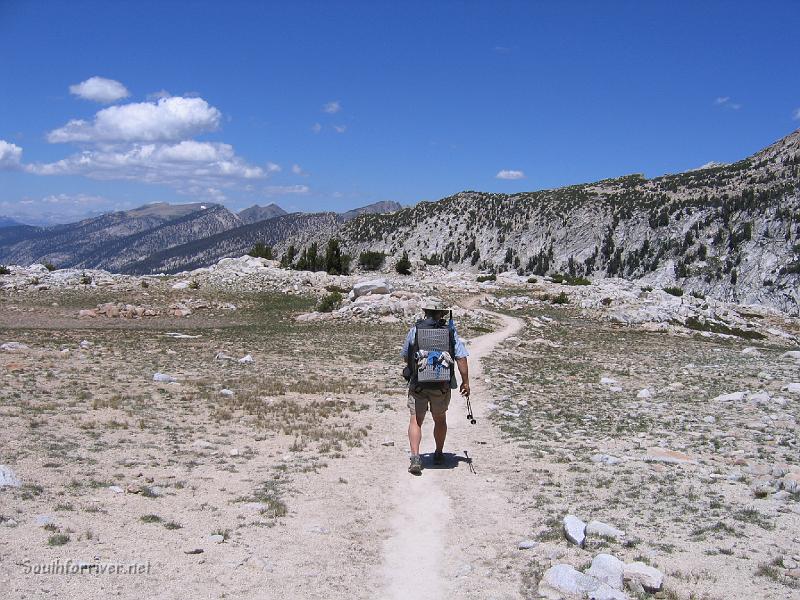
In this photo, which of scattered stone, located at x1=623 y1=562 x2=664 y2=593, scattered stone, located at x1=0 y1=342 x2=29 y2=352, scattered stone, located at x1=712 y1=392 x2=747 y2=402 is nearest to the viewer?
scattered stone, located at x1=623 y1=562 x2=664 y2=593

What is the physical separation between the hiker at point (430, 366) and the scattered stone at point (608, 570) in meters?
3.64

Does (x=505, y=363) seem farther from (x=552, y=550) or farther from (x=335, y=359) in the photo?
(x=552, y=550)

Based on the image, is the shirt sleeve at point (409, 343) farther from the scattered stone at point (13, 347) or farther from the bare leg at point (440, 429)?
the scattered stone at point (13, 347)

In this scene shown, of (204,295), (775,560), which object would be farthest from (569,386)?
(204,295)

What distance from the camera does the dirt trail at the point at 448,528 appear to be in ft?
19.5

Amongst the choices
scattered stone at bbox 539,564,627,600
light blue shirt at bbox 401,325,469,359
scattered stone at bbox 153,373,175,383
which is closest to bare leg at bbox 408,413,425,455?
light blue shirt at bbox 401,325,469,359

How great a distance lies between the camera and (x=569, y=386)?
17750 millimetres

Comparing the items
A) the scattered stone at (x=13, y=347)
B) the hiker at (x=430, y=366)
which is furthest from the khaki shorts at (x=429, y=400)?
the scattered stone at (x=13, y=347)

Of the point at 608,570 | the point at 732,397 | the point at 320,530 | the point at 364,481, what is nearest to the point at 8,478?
the point at 320,530

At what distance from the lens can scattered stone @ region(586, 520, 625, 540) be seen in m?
6.93

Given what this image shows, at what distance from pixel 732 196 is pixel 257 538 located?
10430 centimetres

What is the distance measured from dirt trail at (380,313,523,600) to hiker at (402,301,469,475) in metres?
0.74

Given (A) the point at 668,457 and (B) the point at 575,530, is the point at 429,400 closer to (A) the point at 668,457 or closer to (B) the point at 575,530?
(B) the point at 575,530

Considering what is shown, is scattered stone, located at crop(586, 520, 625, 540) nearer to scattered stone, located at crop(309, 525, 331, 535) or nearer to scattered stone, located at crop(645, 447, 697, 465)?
scattered stone, located at crop(309, 525, 331, 535)
